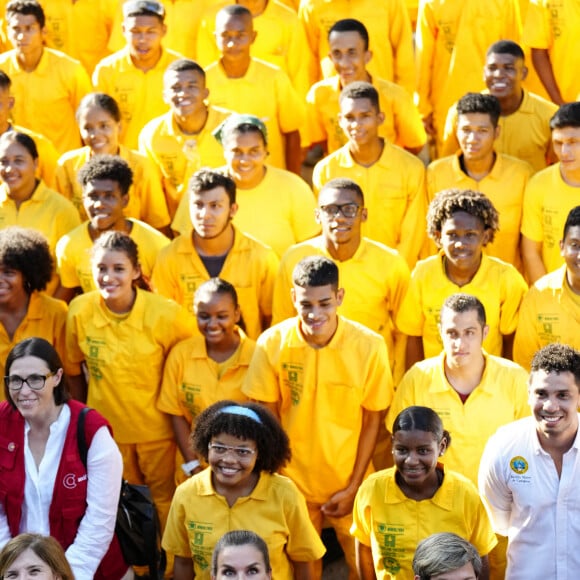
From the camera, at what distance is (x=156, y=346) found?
24.3ft

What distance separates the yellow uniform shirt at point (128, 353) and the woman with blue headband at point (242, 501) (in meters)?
1.31

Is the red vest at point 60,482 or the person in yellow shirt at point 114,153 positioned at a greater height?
the person in yellow shirt at point 114,153

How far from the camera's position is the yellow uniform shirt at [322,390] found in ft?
22.7

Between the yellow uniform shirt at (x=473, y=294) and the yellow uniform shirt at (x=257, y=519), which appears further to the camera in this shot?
the yellow uniform shirt at (x=473, y=294)

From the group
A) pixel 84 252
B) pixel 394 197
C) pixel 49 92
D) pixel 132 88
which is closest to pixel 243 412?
pixel 84 252

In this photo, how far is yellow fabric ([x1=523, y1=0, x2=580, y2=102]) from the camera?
9594 millimetres

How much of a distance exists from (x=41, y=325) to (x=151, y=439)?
853 mm

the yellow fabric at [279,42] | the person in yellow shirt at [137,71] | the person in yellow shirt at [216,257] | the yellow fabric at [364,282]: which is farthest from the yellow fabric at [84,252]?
the yellow fabric at [279,42]

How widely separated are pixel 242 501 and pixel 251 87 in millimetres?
4193

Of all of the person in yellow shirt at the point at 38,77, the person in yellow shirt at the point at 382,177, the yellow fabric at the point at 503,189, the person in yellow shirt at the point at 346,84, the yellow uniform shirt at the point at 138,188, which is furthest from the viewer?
the person in yellow shirt at the point at 38,77

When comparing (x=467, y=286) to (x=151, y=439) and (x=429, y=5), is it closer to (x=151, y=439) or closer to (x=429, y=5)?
(x=151, y=439)

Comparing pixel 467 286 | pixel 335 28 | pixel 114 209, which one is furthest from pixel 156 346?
pixel 335 28

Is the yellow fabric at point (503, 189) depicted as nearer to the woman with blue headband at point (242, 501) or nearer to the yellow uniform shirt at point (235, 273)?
the yellow uniform shirt at point (235, 273)

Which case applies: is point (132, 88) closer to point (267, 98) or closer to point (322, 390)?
point (267, 98)
